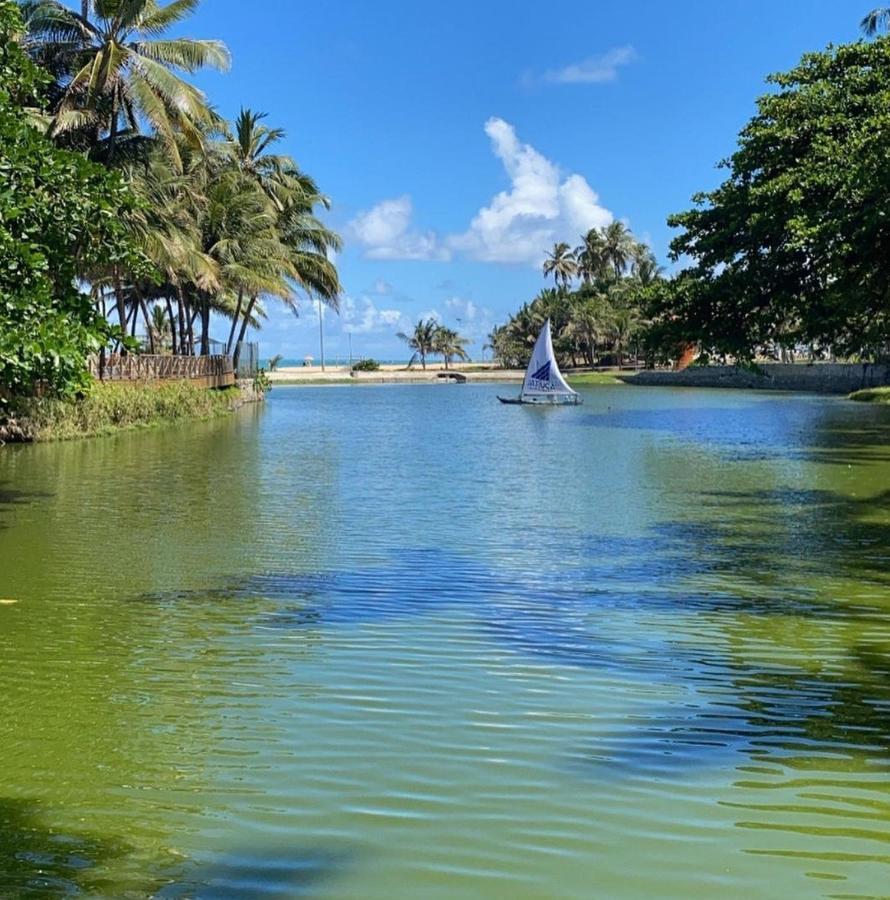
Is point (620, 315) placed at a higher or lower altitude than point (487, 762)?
higher

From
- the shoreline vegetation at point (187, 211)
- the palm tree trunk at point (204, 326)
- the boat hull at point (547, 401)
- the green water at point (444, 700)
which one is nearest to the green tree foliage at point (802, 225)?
the shoreline vegetation at point (187, 211)

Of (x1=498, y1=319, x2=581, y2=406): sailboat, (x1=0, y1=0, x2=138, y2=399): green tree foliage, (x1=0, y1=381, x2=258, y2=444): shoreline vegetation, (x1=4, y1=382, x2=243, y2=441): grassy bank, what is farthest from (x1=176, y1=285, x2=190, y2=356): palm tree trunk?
(x1=0, y1=0, x2=138, y2=399): green tree foliage

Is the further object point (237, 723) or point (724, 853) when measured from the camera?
point (237, 723)

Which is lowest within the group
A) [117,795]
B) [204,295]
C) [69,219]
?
[117,795]

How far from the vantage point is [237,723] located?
18.8 ft

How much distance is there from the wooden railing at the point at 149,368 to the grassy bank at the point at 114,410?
0.87 meters

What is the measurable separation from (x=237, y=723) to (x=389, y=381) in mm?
92914

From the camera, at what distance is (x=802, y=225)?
1986 centimetres

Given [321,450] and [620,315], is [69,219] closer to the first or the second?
[321,450]

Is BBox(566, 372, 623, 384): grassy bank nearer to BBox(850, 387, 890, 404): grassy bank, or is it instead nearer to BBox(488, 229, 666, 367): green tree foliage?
BBox(488, 229, 666, 367): green tree foliage

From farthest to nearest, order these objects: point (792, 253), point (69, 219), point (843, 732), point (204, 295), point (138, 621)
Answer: point (204, 295) → point (792, 253) → point (69, 219) → point (138, 621) → point (843, 732)

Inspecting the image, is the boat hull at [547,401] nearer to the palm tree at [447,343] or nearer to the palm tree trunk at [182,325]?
the palm tree trunk at [182,325]

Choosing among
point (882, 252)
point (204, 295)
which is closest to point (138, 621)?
point (882, 252)

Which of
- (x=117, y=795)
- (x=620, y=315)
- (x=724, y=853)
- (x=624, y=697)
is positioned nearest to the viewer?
(x=724, y=853)
